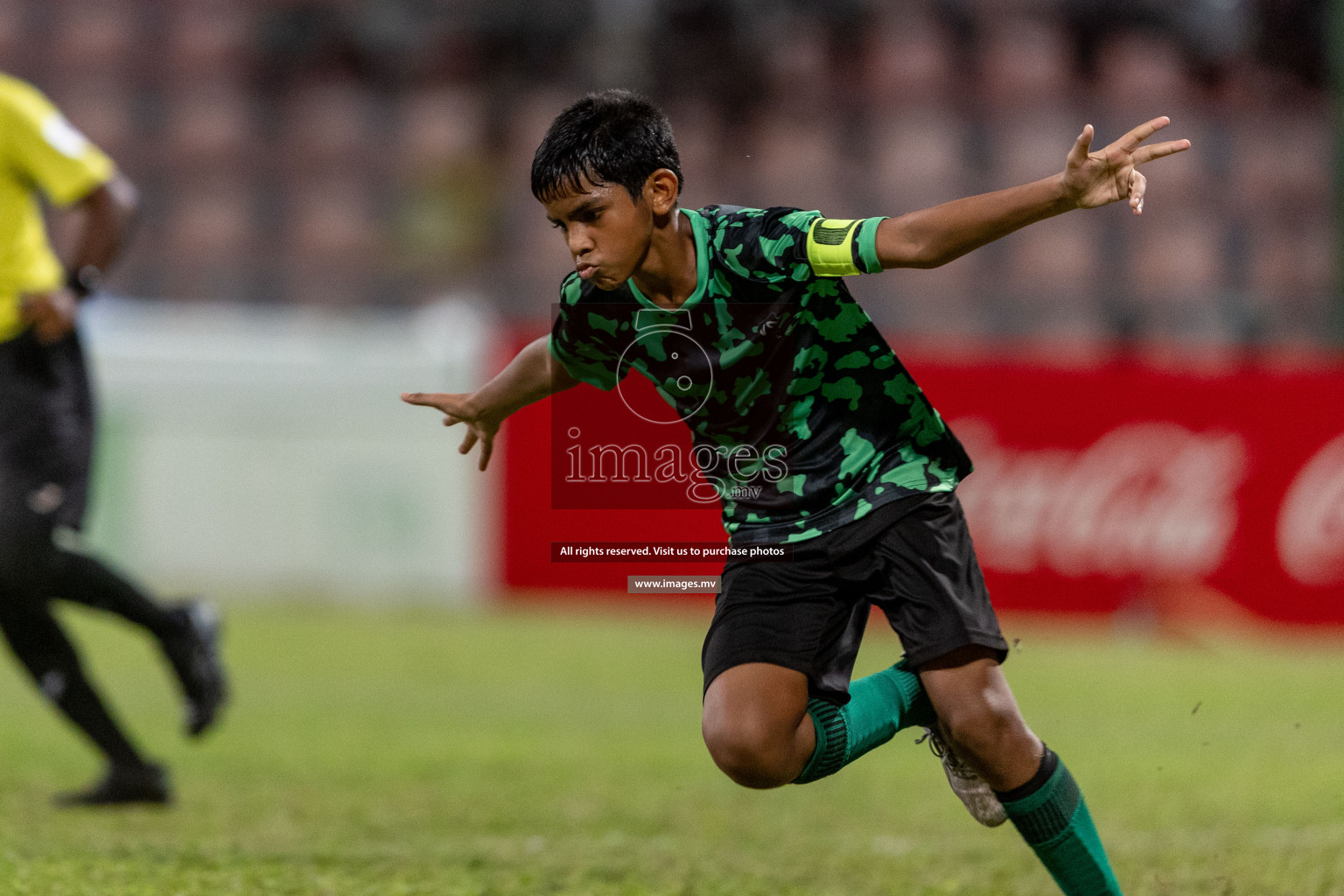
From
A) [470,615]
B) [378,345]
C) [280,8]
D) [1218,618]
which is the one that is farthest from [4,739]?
[280,8]

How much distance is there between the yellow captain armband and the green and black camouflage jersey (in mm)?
76

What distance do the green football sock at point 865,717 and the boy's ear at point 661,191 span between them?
46.6 inches

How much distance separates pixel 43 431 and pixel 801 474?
105 inches

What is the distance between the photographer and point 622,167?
346 cm

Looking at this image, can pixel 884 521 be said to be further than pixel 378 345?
No

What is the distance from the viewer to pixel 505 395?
155 inches

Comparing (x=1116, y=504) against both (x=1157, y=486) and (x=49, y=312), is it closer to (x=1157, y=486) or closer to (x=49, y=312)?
(x=1157, y=486)

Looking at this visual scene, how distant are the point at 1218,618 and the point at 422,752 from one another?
22.8ft

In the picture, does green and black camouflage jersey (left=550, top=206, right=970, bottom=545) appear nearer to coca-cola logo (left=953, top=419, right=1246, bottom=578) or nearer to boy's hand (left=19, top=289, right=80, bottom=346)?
boy's hand (left=19, top=289, right=80, bottom=346)

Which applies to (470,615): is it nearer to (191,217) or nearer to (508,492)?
(508,492)

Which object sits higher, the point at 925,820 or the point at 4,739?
the point at 4,739

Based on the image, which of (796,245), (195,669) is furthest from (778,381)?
(195,669)

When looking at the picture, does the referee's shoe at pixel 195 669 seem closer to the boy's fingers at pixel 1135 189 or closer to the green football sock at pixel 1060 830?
the green football sock at pixel 1060 830

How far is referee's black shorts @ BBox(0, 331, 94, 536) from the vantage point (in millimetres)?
4957
